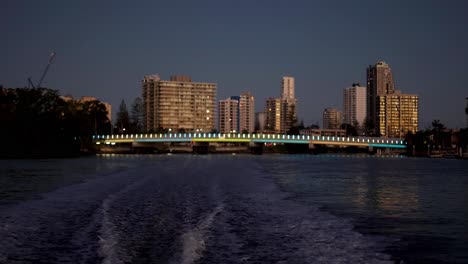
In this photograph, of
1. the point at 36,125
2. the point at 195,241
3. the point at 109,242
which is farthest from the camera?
the point at 36,125

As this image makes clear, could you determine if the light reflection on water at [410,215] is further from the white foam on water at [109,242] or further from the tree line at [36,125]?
the tree line at [36,125]

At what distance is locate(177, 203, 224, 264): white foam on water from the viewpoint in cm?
1567

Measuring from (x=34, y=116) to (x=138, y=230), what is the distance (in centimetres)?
11846

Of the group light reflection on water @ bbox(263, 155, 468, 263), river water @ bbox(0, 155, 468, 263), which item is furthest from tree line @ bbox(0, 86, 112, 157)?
light reflection on water @ bbox(263, 155, 468, 263)

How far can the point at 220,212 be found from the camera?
1028 inches

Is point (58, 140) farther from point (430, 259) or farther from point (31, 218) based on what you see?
point (430, 259)

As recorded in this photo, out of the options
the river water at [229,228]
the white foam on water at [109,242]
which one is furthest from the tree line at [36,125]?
the white foam on water at [109,242]

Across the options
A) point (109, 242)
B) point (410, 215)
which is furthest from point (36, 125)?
point (109, 242)

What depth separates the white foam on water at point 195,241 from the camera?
1567 centimetres

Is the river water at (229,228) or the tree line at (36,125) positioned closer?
the river water at (229,228)

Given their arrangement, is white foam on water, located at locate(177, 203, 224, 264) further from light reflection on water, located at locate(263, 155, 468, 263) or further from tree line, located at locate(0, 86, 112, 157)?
tree line, located at locate(0, 86, 112, 157)

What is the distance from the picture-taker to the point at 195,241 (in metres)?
18.1

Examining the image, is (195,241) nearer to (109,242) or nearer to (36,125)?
(109,242)

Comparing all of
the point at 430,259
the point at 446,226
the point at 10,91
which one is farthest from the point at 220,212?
the point at 10,91
